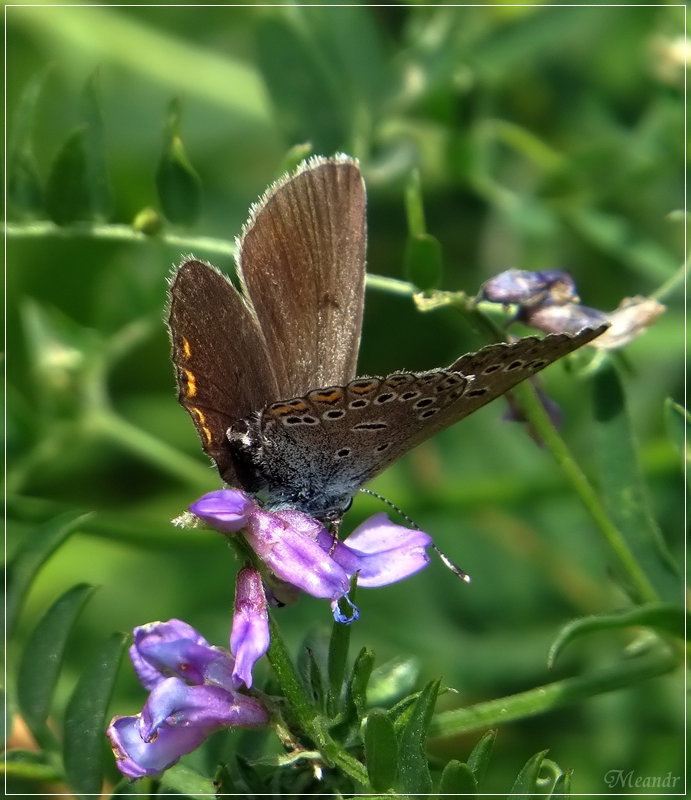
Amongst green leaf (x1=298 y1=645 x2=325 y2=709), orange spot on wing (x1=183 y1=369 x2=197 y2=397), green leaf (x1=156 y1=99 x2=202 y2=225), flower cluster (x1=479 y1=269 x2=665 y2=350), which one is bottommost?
green leaf (x1=298 y1=645 x2=325 y2=709)

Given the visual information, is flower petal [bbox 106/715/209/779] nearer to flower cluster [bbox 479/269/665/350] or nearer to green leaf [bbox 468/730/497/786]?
green leaf [bbox 468/730/497/786]

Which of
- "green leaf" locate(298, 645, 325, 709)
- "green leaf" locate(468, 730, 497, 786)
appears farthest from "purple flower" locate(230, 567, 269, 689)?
"green leaf" locate(468, 730, 497, 786)

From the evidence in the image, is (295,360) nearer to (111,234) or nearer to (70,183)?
(111,234)

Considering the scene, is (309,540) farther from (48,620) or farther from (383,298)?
(383,298)

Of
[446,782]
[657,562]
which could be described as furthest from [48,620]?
[657,562]

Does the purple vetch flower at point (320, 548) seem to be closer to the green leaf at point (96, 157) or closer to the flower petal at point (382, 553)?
the flower petal at point (382, 553)

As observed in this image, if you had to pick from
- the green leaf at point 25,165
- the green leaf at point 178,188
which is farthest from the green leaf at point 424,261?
the green leaf at point 25,165
